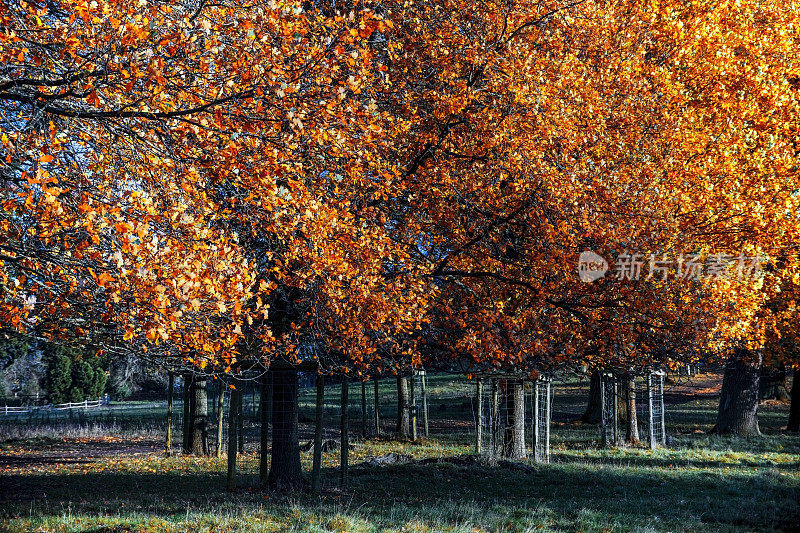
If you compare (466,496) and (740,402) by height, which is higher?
(740,402)

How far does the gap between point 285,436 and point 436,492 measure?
126 inches

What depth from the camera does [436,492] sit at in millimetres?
12523

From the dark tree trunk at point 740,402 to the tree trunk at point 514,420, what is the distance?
1000 centimetres

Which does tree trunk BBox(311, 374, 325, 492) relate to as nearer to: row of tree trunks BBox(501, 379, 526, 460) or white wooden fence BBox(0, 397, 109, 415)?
row of tree trunks BBox(501, 379, 526, 460)

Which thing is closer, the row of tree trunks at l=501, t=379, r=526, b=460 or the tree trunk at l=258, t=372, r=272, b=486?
the tree trunk at l=258, t=372, r=272, b=486

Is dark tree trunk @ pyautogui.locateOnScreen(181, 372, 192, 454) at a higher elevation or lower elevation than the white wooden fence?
higher

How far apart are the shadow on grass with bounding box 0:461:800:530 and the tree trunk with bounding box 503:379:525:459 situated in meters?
1.34

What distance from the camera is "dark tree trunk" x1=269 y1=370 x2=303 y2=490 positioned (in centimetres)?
1283

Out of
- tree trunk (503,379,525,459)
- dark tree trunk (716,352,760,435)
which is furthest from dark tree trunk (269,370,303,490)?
dark tree trunk (716,352,760,435)

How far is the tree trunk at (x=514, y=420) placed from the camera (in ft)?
57.0

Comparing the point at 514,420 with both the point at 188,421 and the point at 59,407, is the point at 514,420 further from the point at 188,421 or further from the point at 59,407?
the point at 59,407

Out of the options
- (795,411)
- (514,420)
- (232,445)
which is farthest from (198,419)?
(795,411)

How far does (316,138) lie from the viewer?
7570 mm

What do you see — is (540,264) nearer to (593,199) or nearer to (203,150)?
(593,199)
